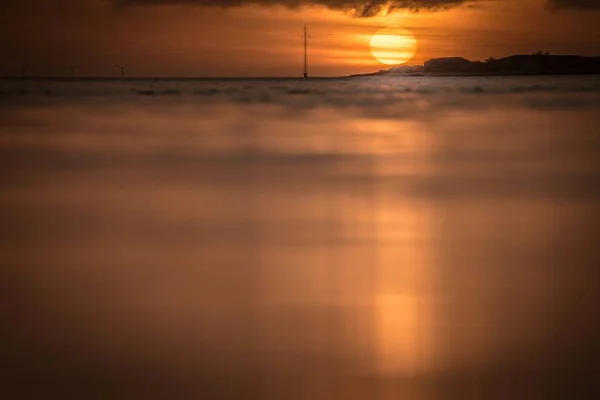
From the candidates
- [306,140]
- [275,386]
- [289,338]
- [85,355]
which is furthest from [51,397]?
[306,140]

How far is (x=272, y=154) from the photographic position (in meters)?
9.95

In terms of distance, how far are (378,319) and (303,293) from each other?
502mm

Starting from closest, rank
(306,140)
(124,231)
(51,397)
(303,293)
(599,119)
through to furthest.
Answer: (51,397)
(303,293)
(124,231)
(306,140)
(599,119)

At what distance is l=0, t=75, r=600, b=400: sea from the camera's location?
8.69 ft

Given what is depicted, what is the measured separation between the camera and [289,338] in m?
3.05

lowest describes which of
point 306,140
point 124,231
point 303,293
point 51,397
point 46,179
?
point 51,397

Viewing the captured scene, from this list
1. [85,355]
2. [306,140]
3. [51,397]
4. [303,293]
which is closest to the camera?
[51,397]

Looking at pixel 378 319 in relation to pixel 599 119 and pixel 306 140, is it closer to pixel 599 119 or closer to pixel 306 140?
pixel 306 140

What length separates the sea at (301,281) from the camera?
8.69 ft

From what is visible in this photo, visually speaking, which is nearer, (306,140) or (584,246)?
(584,246)

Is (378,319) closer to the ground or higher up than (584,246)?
closer to the ground

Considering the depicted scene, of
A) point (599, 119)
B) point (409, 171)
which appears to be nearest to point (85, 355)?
point (409, 171)

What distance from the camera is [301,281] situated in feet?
12.7

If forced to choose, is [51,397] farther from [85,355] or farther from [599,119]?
[599,119]
